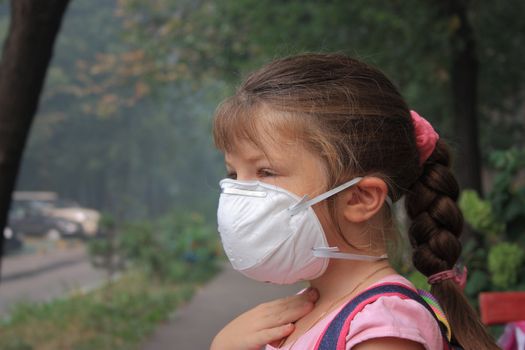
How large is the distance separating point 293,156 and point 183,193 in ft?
163

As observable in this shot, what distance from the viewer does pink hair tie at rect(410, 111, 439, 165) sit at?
1.59 m

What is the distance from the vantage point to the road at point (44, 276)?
37.4 ft

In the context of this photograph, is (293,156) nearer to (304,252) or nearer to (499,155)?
(304,252)

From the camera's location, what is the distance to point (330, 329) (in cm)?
133

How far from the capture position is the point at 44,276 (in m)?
14.2

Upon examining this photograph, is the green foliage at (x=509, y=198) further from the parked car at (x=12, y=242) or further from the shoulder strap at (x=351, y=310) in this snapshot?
the parked car at (x=12, y=242)

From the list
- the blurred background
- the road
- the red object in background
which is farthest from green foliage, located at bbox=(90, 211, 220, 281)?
the red object in background

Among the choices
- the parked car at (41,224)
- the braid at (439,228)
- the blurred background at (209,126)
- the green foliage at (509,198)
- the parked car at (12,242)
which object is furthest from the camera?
the parked car at (41,224)

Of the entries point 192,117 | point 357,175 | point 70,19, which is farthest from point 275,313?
point 192,117

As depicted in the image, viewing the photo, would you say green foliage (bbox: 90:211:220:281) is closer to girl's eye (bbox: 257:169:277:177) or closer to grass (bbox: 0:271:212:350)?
grass (bbox: 0:271:212:350)

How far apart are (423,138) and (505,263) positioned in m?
1.65

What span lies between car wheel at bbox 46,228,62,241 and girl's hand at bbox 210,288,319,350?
22520 mm

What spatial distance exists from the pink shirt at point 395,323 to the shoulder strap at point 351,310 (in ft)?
0.05

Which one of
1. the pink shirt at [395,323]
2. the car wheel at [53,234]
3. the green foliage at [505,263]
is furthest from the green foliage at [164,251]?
the car wheel at [53,234]
